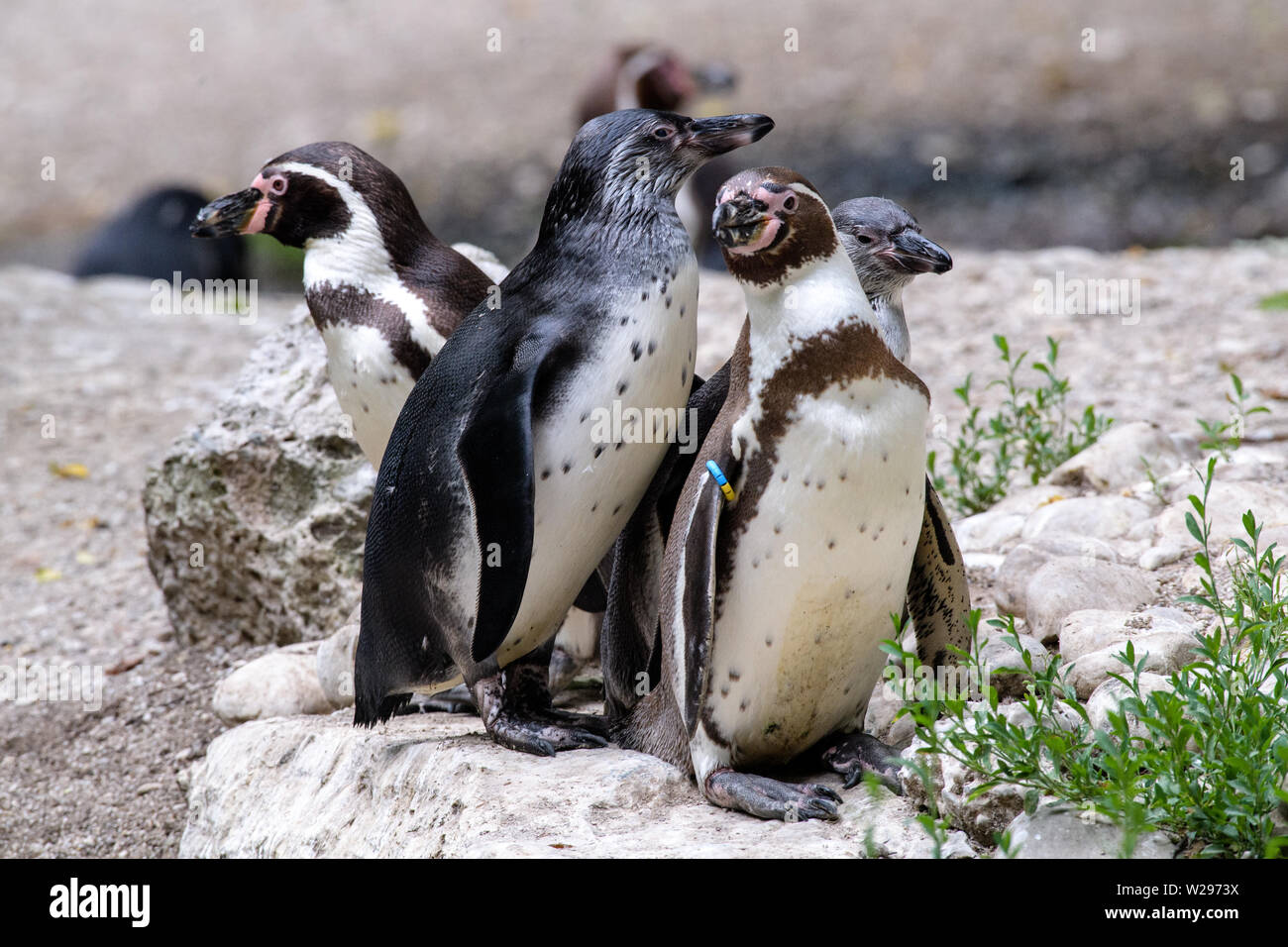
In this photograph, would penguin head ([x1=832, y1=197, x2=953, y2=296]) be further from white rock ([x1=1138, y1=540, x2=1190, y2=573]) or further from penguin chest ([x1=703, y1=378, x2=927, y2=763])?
white rock ([x1=1138, y1=540, x2=1190, y2=573])

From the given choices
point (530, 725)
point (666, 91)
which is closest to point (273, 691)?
point (530, 725)

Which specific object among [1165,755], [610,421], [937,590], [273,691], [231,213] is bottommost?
[273,691]

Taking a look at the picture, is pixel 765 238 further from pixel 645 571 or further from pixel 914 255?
pixel 645 571

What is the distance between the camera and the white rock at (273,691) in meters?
3.70

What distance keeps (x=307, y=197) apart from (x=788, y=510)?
1.53 m

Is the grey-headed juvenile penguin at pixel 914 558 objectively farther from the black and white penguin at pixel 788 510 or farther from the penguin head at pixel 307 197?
the penguin head at pixel 307 197

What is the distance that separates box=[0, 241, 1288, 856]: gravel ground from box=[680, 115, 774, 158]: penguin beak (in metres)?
1.29

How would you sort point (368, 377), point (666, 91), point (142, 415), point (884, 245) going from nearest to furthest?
point (884, 245) < point (368, 377) < point (142, 415) < point (666, 91)

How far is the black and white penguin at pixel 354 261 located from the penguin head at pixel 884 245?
36.0 inches

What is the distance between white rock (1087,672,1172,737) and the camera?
93.1 inches

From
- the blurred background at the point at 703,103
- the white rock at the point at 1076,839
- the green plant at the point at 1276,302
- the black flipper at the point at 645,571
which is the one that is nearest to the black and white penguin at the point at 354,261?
the black flipper at the point at 645,571

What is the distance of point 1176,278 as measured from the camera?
650 centimetres

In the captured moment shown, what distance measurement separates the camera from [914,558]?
278cm
